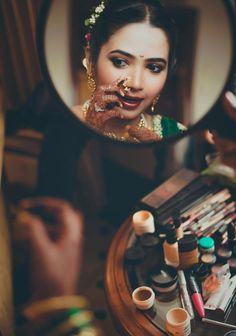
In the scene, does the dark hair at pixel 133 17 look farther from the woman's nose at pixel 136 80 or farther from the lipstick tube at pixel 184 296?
the lipstick tube at pixel 184 296

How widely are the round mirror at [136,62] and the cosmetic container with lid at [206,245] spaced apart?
295 millimetres

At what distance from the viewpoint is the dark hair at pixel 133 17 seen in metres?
1.17

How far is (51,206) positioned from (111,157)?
2.33ft

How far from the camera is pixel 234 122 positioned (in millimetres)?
1108

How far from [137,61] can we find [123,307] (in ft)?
2.03

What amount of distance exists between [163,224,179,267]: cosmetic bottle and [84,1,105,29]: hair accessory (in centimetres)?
57

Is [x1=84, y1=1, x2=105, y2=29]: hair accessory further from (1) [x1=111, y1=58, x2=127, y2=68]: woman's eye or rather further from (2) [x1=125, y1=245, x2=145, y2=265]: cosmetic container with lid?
(2) [x1=125, y1=245, x2=145, y2=265]: cosmetic container with lid

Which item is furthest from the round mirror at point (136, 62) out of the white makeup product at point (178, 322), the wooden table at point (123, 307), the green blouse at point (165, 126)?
the white makeup product at point (178, 322)

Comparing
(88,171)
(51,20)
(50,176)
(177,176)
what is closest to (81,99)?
(51,20)

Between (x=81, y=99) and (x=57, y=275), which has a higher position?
(x=81, y=99)

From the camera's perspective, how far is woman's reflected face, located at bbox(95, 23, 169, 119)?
1.19 metres

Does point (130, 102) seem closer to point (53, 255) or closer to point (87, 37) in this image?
point (87, 37)

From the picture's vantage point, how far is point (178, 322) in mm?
1103

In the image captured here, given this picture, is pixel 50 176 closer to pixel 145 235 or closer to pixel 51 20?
pixel 145 235
